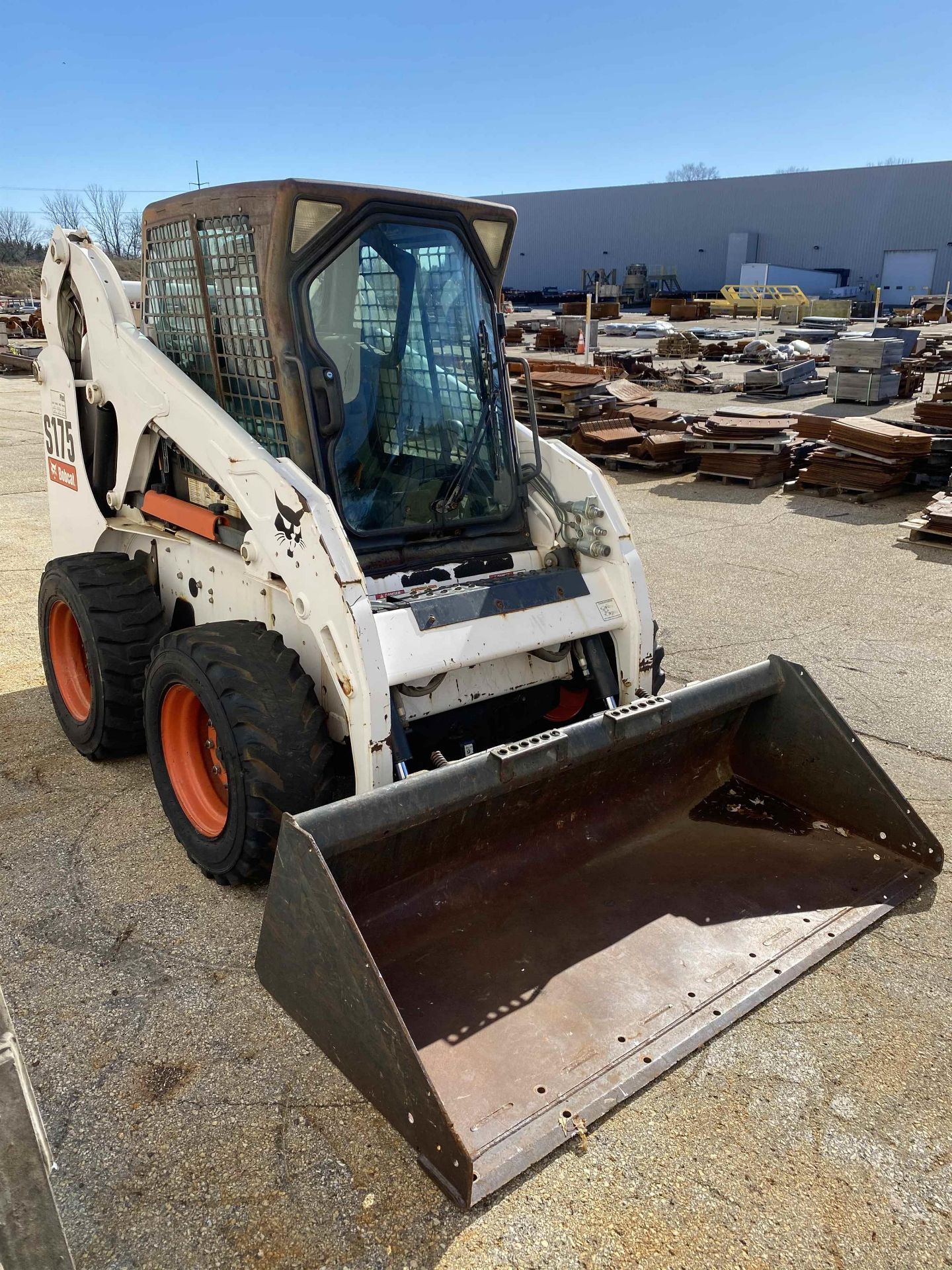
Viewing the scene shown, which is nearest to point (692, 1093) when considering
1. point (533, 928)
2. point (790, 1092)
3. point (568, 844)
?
point (790, 1092)

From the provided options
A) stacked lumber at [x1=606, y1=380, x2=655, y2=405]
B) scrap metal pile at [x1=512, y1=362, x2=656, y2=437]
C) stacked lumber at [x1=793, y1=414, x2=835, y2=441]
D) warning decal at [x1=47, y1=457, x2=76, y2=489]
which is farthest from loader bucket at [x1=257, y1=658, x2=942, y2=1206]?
stacked lumber at [x1=606, y1=380, x2=655, y2=405]

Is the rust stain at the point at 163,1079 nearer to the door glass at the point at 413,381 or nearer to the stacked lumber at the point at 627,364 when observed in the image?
the door glass at the point at 413,381

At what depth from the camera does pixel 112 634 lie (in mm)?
4367

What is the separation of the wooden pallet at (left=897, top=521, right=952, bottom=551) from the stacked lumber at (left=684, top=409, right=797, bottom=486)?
252 centimetres

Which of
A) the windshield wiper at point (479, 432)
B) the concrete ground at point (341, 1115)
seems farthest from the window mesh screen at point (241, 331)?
the concrete ground at point (341, 1115)

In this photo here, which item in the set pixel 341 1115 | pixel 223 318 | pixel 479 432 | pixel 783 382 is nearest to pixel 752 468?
pixel 783 382

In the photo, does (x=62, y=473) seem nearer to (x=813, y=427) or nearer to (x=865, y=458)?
(x=865, y=458)

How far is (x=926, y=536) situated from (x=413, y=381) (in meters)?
6.68

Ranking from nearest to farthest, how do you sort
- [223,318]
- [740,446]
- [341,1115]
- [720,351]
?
[341,1115] → [223,318] → [740,446] → [720,351]

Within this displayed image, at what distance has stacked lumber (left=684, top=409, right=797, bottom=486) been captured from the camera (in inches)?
448

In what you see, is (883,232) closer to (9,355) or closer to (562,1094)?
(9,355)

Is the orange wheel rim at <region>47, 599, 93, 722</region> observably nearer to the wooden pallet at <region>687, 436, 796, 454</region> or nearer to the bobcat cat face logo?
the bobcat cat face logo

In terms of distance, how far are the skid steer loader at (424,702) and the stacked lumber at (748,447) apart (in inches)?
297

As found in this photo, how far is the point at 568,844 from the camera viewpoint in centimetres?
361
